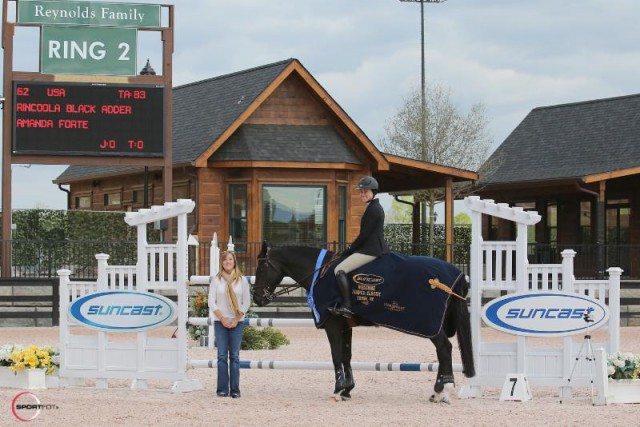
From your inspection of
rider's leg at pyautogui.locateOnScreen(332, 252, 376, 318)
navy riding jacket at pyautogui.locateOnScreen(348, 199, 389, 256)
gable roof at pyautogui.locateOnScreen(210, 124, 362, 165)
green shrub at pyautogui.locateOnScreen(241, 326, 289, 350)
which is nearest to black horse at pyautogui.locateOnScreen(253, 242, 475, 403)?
rider's leg at pyautogui.locateOnScreen(332, 252, 376, 318)

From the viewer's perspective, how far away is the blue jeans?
44.7 ft

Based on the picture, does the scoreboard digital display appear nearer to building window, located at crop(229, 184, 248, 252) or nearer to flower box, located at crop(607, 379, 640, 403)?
building window, located at crop(229, 184, 248, 252)

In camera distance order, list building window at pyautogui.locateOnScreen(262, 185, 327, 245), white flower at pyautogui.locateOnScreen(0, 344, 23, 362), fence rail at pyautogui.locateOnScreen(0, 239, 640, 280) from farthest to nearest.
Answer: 1. building window at pyautogui.locateOnScreen(262, 185, 327, 245)
2. fence rail at pyautogui.locateOnScreen(0, 239, 640, 280)
3. white flower at pyautogui.locateOnScreen(0, 344, 23, 362)

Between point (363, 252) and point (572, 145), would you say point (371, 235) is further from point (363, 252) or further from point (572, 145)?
point (572, 145)

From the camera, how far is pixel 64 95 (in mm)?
26391

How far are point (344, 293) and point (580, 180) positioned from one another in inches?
801

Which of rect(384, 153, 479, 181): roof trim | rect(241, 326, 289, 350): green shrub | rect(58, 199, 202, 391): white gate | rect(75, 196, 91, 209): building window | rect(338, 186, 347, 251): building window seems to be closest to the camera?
rect(58, 199, 202, 391): white gate

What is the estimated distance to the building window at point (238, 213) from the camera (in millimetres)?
29219

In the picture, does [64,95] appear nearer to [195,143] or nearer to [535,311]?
[195,143]

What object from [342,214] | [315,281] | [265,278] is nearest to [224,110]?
[342,214]

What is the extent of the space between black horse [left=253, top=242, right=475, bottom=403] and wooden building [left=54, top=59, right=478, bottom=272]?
15.0 meters
